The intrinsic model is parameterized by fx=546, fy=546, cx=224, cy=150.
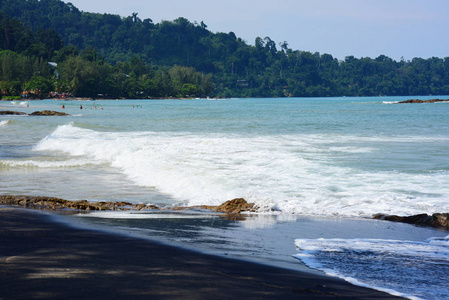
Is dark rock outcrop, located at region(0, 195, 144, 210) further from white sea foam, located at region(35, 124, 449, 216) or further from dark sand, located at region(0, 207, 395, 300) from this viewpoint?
dark sand, located at region(0, 207, 395, 300)

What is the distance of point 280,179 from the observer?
15648mm

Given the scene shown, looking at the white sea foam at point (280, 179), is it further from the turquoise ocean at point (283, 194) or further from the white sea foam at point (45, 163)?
the white sea foam at point (45, 163)

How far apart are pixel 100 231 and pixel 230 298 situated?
3.98 meters

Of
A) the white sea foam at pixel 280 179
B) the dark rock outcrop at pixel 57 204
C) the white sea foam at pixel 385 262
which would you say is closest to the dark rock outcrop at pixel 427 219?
the white sea foam at pixel 280 179

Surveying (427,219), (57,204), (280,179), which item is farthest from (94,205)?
(427,219)

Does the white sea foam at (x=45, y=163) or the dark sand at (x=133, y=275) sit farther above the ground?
the dark sand at (x=133, y=275)

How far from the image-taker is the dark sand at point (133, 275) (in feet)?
16.5

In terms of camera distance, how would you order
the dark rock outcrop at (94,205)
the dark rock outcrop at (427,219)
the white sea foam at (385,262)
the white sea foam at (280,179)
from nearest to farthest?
the white sea foam at (385,262)
the dark rock outcrop at (427,219)
the dark rock outcrop at (94,205)
the white sea foam at (280,179)

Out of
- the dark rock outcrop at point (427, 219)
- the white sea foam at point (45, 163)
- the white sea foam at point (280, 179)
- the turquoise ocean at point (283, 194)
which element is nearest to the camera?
the turquoise ocean at point (283, 194)

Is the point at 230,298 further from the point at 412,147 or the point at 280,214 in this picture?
the point at 412,147

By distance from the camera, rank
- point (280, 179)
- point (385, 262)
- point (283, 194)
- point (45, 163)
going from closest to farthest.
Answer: point (385, 262)
point (283, 194)
point (280, 179)
point (45, 163)

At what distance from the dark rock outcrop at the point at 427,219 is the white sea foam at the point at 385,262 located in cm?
100

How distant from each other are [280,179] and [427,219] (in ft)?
18.9

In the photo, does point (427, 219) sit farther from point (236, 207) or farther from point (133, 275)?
point (133, 275)
